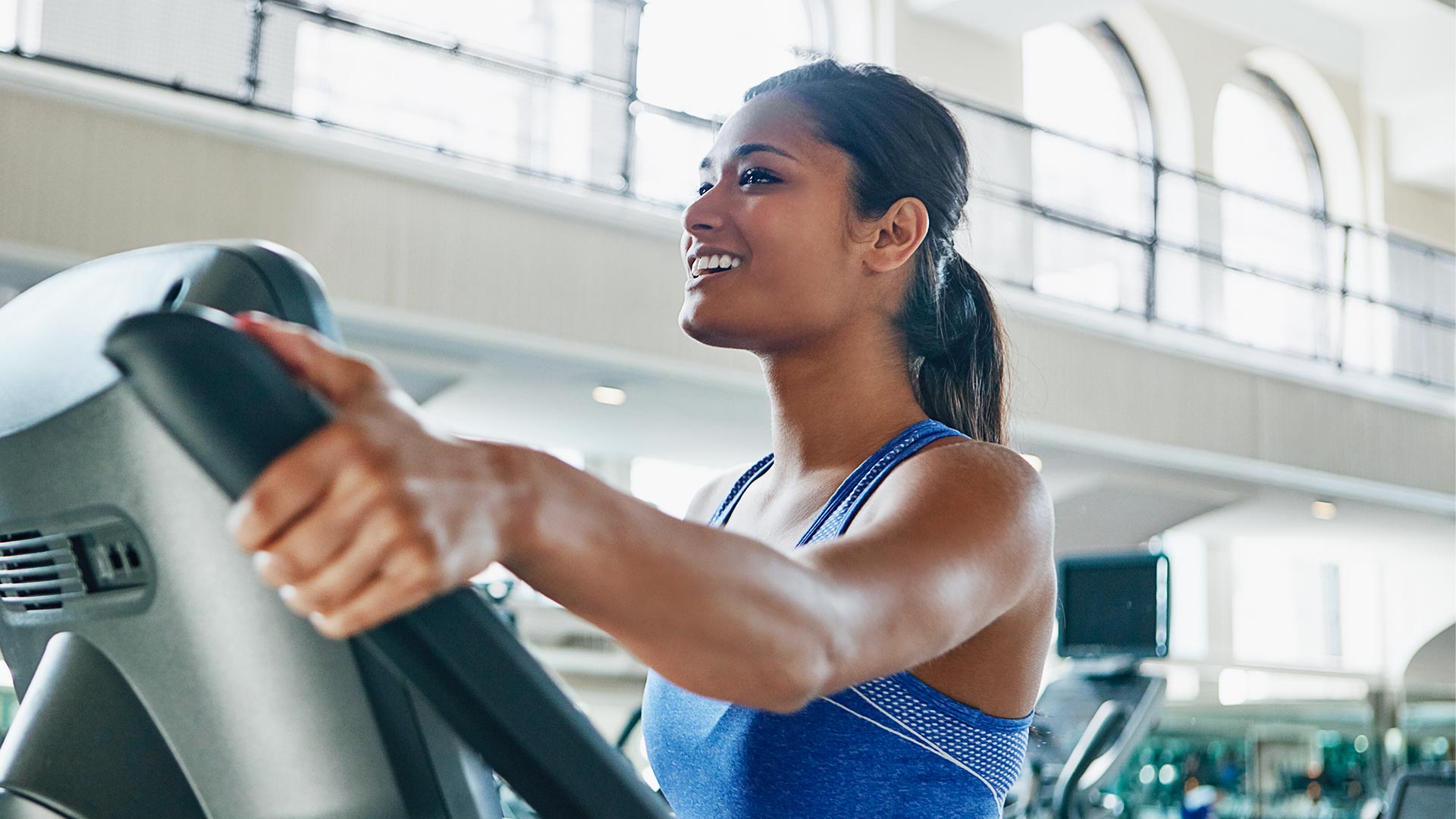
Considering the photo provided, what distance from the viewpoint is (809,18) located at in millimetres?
8516

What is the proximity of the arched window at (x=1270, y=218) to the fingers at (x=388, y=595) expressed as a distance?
9.73m

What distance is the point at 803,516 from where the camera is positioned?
1.11 m

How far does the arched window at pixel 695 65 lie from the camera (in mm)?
6328

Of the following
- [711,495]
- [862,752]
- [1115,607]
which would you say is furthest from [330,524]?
[1115,607]

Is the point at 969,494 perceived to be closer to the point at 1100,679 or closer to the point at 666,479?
the point at 1100,679

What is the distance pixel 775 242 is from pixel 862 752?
1.21ft

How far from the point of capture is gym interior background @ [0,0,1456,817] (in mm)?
5176

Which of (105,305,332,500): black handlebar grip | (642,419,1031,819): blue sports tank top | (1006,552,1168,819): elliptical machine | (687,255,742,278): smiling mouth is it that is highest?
(687,255,742,278): smiling mouth

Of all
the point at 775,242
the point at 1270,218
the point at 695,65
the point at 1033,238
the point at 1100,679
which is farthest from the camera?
the point at 1270,218

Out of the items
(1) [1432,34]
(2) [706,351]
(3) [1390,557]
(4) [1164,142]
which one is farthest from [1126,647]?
Answer: (3) [1390,557]

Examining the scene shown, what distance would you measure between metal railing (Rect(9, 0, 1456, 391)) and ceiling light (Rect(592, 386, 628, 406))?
37.1 inches

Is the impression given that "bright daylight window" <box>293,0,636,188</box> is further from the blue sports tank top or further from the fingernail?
the fingernail

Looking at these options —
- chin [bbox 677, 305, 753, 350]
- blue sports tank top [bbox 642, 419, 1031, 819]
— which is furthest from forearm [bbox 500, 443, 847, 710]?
chin [bbox 677, 305, 753, 350]

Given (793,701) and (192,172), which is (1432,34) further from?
(793,701)
